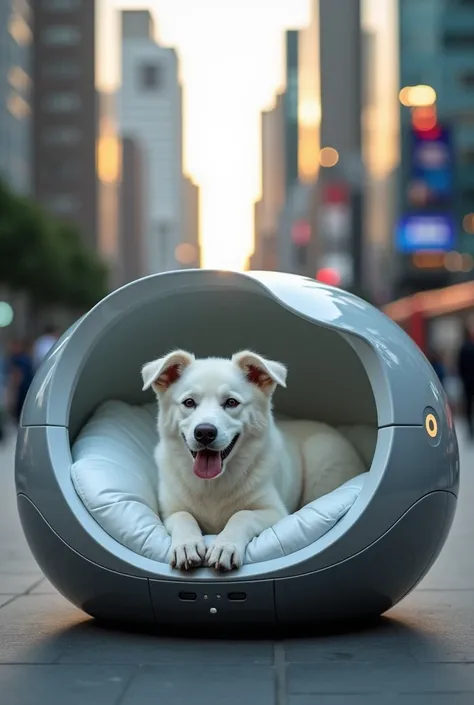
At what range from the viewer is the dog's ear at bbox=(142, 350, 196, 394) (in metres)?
6.28

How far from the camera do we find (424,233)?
73.2 metres

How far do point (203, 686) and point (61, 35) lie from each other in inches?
6077

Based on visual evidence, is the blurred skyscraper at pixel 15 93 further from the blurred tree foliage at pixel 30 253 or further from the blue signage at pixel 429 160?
the blue signage at pixel 429 160

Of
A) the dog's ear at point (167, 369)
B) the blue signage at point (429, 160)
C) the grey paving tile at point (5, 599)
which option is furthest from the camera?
the blue signage at point (429, 160)

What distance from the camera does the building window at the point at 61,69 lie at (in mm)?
152375

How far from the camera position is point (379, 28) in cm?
11538

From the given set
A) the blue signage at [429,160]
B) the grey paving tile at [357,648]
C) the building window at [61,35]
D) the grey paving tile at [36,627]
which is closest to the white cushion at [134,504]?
the grey paving tile at [357,648]

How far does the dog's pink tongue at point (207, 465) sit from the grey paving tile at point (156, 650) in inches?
29.9

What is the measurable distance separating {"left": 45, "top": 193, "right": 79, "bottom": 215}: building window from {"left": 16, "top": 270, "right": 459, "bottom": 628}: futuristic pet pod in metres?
145

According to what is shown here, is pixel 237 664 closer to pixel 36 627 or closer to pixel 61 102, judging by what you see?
pixel 36 627

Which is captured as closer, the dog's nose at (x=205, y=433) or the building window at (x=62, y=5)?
the dog's nose at (x=205, y=433)

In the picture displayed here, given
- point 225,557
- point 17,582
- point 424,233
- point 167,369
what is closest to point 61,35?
point 424,233

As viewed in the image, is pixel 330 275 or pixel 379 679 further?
pixel 330 275

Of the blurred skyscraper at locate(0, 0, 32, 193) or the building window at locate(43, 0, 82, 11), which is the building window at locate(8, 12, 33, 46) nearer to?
the blurred skyscraper at locate(0, 0, 32, 193)
